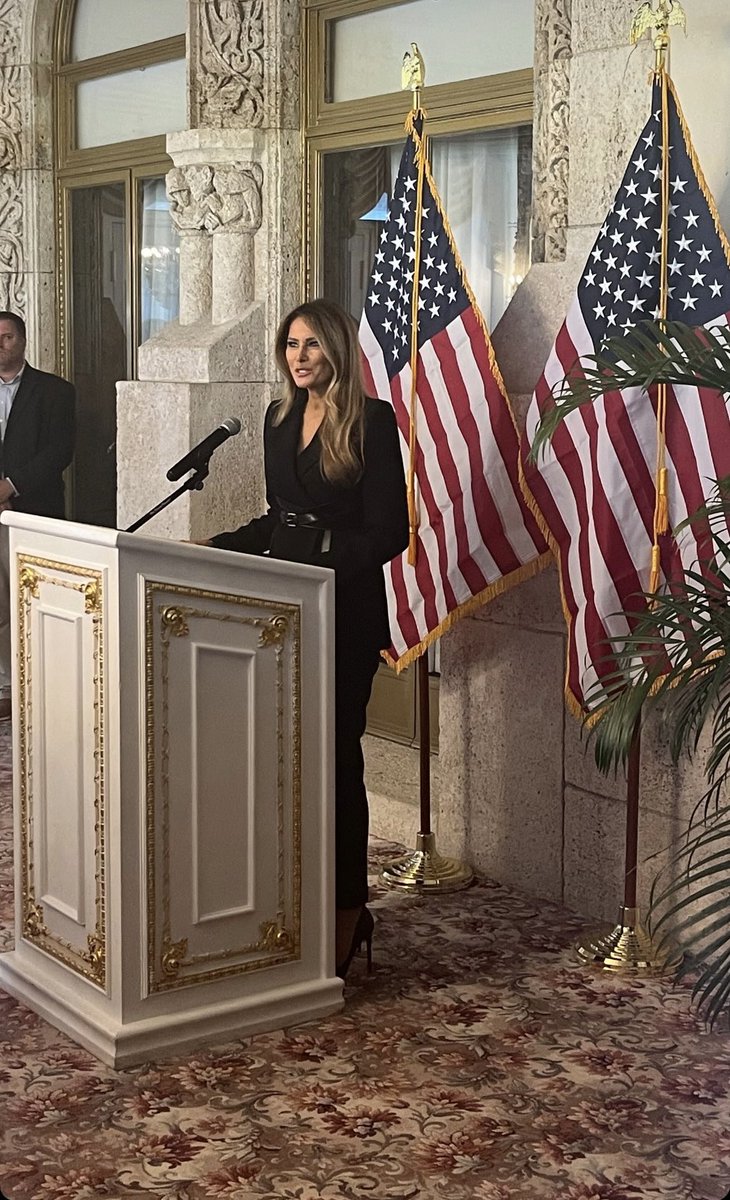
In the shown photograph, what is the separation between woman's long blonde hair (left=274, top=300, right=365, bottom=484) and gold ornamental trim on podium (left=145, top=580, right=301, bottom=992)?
0.49 m

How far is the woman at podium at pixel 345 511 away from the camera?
4602mm

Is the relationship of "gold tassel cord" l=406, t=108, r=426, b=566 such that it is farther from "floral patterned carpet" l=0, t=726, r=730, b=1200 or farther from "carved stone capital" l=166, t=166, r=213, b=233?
"carved stone capital" l=166, t=166, r=213, b=233

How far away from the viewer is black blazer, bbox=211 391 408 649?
4.59 meters

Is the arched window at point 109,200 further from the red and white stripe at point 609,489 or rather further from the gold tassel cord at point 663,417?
the gold tassel cord at point 663,417

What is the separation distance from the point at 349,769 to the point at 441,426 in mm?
1357

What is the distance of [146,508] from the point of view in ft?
23.8

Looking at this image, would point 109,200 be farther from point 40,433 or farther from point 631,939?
point 631,939

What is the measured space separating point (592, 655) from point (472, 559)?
71cm

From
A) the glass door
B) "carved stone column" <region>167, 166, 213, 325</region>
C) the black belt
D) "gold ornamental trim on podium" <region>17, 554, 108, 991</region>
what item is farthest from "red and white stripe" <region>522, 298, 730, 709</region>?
Result: the glass door

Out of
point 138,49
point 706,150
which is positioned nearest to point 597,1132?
point 706,150

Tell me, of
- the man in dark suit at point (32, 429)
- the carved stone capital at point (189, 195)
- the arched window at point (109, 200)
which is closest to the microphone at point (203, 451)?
the carved stone capital at point (189, 195)

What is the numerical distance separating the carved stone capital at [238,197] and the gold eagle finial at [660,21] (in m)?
2.64

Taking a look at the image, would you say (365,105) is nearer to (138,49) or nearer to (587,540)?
(138,49)

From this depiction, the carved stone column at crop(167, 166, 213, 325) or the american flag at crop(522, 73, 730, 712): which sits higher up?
the carved stone column at crop(167, 166, 213, 325)
